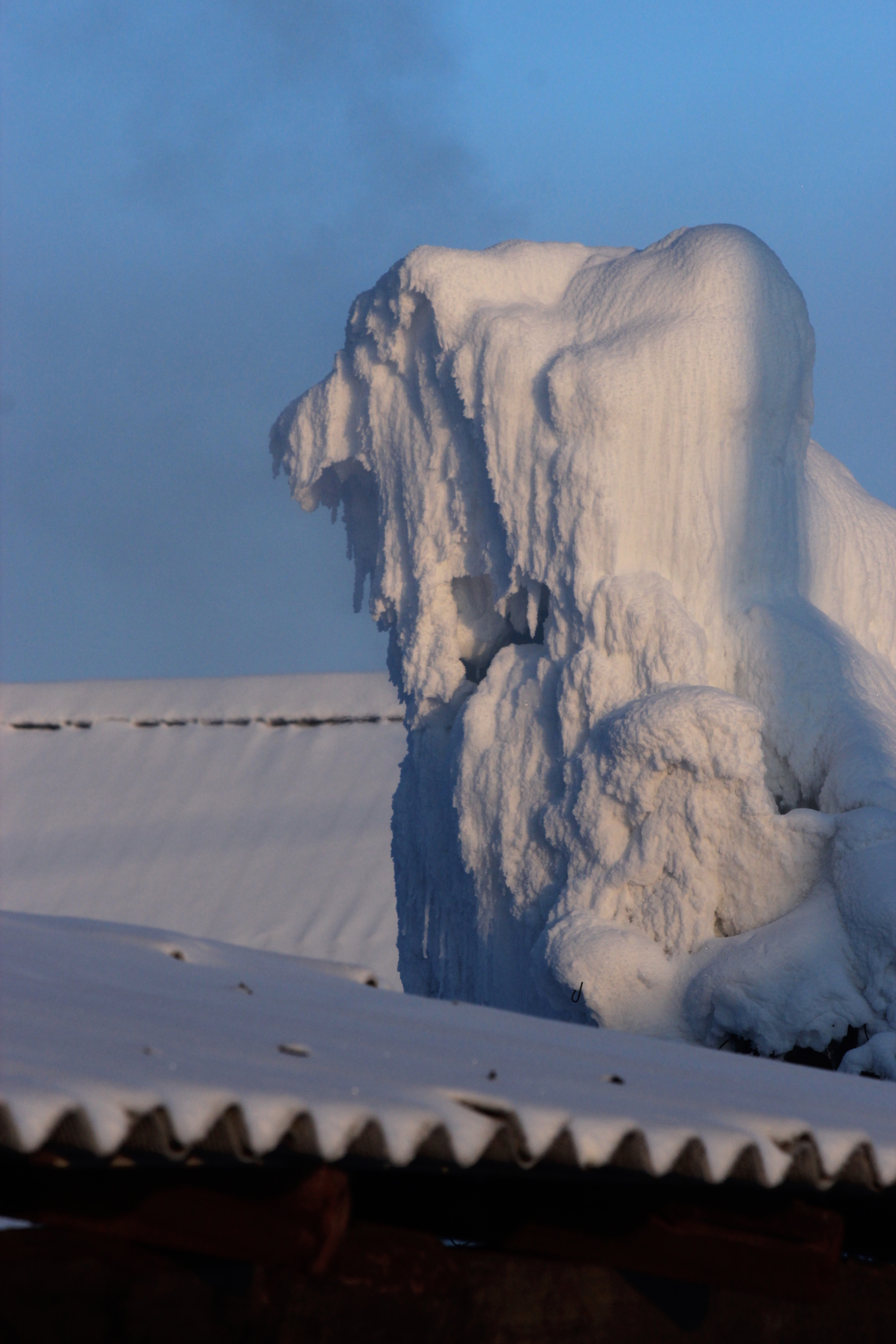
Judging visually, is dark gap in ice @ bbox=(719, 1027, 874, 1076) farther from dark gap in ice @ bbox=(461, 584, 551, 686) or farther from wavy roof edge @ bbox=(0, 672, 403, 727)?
wavy roof edge @ bbox=(0, 672, 403, 727)

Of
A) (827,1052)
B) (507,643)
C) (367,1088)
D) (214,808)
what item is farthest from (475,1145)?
(214,808)

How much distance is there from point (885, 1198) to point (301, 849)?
43.7 feet

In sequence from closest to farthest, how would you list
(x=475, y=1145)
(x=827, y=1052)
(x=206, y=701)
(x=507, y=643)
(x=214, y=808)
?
(x=475, y=1145)
(x=827, y=1052)
(x=507, y=643)
(x=214, y=808)
(x=206, y=701)

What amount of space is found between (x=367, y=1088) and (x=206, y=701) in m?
15.0

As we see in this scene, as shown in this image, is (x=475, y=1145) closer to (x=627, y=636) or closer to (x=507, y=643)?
(x=627, y=636)

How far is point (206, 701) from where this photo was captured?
17.0 metres

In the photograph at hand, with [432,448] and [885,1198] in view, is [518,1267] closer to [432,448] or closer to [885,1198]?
[885,1198]

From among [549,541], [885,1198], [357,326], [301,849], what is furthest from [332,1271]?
[301,849]

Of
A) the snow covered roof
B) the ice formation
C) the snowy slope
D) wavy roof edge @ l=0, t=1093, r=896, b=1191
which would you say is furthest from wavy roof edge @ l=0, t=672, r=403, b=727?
wavy roof edge @ l=0, t=1093, r=896, b=1191

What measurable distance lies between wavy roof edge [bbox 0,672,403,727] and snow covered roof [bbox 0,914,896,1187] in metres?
12.7

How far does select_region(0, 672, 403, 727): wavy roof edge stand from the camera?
53.8 ft

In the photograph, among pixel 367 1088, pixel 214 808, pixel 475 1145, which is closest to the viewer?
pixel 475 1145

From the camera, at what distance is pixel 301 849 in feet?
52.3

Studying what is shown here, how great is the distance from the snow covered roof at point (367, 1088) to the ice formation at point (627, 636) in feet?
7.06
